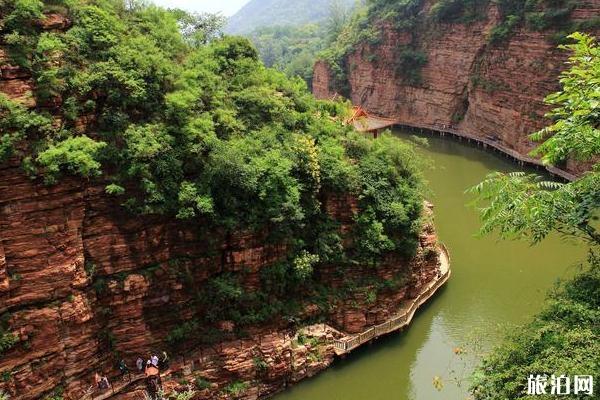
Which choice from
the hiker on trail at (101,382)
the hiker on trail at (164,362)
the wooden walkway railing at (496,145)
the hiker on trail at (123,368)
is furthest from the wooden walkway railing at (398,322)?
the wooden walkway railing at (496,145)

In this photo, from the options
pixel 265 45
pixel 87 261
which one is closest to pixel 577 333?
pixel 87 261

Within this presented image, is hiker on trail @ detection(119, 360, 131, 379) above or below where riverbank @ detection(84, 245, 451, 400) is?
above

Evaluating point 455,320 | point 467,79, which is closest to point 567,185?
point 455,320

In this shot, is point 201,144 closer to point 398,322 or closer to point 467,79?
point 398,322

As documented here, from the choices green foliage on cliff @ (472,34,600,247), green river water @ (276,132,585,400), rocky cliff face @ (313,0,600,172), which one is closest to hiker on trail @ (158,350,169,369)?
green river water @ (276,132,585,400)

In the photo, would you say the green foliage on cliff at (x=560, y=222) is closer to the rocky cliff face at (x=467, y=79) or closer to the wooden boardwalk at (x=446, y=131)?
the wooden boardwalk at (x=446, y=131)

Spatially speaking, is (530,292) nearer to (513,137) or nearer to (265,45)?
(513,137)

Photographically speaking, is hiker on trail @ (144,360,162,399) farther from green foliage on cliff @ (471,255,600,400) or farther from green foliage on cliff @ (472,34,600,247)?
green foliage on cliff @ (472,34,600,247)
